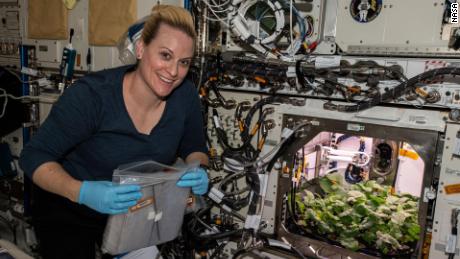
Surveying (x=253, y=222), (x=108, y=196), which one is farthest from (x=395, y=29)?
(x=108, y=196)

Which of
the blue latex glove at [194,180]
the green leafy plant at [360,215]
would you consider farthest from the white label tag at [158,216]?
the green leafy plant at [360,215]

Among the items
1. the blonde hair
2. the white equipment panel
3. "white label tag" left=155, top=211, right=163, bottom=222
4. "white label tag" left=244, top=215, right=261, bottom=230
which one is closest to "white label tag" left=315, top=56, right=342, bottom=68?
the white equipment panel

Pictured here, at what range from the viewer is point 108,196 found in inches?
66.3

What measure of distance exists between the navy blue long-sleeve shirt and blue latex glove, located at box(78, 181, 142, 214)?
25cm

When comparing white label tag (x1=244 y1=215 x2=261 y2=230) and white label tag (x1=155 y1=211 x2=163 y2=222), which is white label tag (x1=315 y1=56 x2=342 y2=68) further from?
white label tag (x1=155 y1=211 x2=163 y2=222)

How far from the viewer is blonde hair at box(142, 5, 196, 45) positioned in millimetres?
1919

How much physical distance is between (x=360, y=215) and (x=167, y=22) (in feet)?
7.16

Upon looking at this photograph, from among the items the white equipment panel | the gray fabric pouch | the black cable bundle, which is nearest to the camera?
the gray fabric pouch

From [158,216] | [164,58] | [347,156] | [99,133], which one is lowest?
[158,216]

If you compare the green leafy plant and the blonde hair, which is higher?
the blonde hair

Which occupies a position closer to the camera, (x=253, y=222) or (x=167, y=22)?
(x=167, y=22)

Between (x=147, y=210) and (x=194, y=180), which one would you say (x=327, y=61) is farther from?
(x=147, y=210)

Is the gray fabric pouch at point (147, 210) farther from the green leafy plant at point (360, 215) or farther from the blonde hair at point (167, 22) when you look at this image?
the green leafy plant at point (360, 215)

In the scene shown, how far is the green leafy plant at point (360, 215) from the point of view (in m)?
2.66
